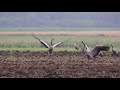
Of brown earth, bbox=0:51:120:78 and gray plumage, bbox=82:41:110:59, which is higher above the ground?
gray plumage, bbox=82:41:110:59

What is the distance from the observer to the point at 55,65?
70.4 ft

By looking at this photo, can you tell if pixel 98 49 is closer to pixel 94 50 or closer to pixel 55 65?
pixel 94 50

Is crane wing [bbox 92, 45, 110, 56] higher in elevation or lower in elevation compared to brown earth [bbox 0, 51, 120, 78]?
higher

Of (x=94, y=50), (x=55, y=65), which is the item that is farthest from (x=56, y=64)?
(x=94, y=50)

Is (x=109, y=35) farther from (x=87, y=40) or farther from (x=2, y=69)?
(x=2, y=69)

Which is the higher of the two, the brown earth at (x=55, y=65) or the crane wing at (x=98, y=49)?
the crane wing at (x=98, y=49)

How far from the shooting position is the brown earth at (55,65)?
21.4 m

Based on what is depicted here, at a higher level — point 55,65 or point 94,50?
point 94,50

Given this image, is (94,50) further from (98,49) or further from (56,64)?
(56,64)

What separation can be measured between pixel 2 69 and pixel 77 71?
1.20 meters

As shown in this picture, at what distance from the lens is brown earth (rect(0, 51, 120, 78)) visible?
2138 cm

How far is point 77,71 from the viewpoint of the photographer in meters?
21.4

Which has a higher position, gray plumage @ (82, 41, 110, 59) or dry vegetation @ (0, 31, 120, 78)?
gray plumage @ (82, 41, 110, 59)
